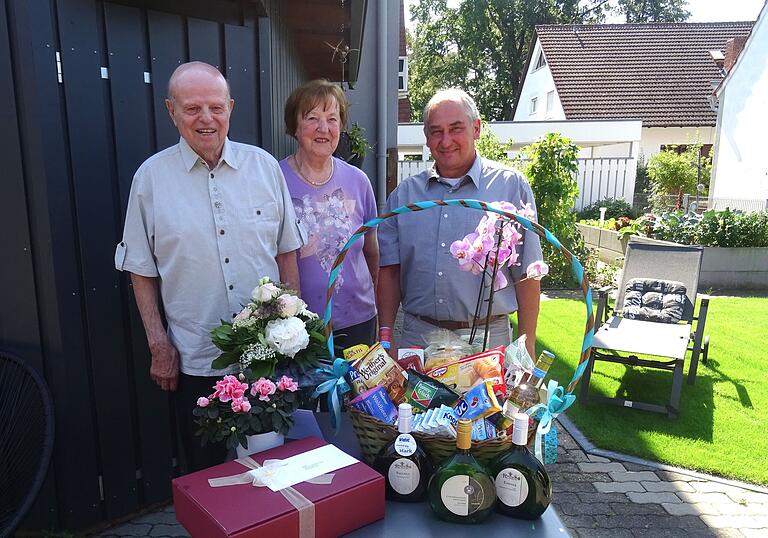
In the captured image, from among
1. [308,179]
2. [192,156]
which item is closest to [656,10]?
[308,179]

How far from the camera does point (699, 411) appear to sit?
146 inches

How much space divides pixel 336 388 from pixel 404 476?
28 centimetres

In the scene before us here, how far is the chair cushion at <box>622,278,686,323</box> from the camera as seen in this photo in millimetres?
4457

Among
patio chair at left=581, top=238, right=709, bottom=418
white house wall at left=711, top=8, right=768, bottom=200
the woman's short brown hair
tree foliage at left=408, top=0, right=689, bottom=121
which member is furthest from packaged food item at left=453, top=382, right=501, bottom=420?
tree foliage at left=408, top=0, right=689, bottom=121

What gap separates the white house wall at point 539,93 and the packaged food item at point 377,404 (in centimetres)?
1996

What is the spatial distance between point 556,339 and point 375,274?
332 cm

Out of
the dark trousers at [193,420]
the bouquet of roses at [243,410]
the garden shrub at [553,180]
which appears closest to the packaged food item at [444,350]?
the bouquet of roses at [243,410]

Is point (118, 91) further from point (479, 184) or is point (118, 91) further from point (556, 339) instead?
point (556, 339)

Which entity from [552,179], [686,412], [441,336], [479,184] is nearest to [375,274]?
[479,184]

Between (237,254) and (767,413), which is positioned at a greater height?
(237,254)

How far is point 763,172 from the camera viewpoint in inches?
511

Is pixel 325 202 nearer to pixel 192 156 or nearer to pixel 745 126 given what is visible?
pixel 192 156

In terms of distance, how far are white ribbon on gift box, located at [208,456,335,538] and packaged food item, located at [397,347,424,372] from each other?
384mm

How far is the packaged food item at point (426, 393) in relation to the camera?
1265mm
